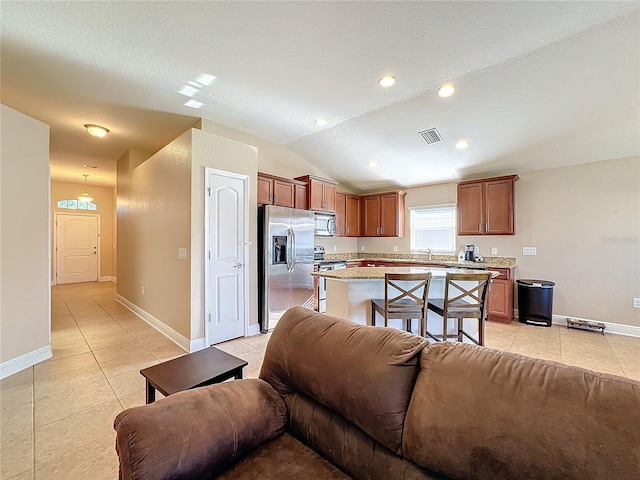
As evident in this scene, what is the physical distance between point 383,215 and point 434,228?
3.56 feet

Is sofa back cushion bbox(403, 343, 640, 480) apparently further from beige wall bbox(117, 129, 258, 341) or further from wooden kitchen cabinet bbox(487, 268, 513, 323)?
wooden kitchen cabinet bbox(487, 268, 513, 323)

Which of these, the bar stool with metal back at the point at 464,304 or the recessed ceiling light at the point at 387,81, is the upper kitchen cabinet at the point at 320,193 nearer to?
the recessed ceiling light at the point at 387,81

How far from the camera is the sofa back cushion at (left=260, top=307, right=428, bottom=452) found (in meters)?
1.02

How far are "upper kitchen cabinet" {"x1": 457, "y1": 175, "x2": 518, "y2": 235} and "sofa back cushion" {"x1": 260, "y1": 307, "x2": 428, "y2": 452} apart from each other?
14.7ft

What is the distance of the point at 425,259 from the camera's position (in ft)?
19.1

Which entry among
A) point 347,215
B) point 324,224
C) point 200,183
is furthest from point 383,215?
point 200,183

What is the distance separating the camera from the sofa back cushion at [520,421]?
731 millimetres

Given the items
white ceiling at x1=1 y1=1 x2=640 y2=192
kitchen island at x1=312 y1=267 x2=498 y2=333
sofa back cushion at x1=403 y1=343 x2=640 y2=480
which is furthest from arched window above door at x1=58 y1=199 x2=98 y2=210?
sofa back cushion at x1=403 y1=343 x2=640 y2=480

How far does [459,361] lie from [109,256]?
10.3 meters

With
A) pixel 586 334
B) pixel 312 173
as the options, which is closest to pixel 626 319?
pixel 586 334

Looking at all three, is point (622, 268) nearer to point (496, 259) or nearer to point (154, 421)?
point (496, 259)

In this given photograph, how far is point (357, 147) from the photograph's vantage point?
4.84m

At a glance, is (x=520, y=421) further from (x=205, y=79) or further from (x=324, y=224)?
(x=324, y=224)

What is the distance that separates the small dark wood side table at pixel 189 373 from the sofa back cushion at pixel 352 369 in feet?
1.31
